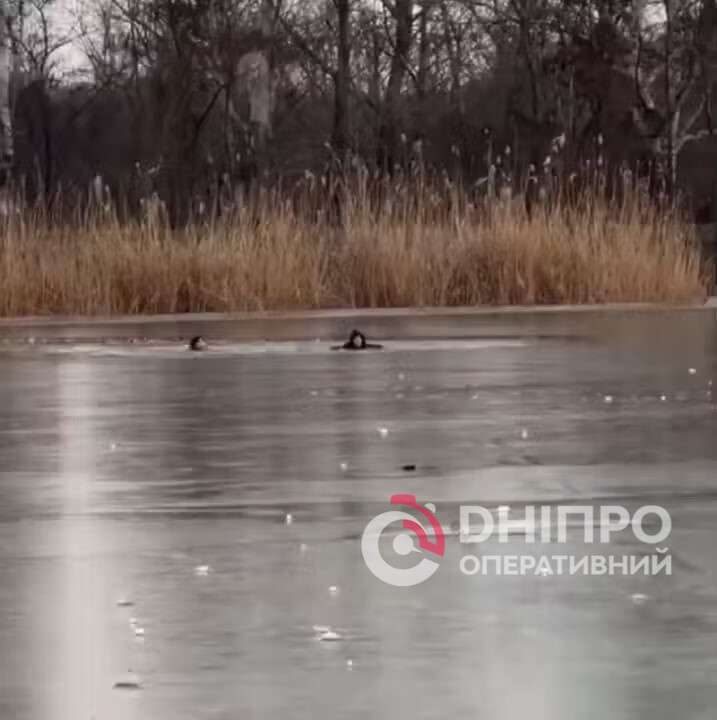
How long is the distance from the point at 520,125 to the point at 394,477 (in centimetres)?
3880

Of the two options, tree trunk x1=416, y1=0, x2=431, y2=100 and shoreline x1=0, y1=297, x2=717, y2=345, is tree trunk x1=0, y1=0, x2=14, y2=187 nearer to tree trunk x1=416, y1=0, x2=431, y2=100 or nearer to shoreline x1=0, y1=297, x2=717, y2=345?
shoreline x1=0, y1=297, x2=717, y2=345

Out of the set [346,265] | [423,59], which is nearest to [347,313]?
[346,265]

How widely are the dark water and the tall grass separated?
764cm

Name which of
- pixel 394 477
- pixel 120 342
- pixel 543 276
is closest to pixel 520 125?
pixel 543 276

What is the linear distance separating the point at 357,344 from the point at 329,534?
12149 mm

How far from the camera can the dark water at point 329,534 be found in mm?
8328

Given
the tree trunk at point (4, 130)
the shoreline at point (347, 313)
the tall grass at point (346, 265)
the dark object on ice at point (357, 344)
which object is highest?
the tree trunk at point (4, 130)

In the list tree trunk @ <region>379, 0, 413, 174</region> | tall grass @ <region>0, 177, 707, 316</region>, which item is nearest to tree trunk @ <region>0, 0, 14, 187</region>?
tall grass @ <region>0, 177, 707, 316</region>

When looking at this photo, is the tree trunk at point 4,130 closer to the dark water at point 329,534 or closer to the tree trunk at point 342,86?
the tree trunk at point 342,86

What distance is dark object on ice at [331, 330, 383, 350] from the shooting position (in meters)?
23.7

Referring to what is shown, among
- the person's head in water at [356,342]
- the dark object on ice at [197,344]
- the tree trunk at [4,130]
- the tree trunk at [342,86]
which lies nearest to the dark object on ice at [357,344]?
the person's head in water at [356,342]

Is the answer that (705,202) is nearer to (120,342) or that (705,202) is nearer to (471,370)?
(120,342)

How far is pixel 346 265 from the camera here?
3095 cm

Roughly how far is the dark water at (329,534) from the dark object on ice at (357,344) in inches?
42.6
